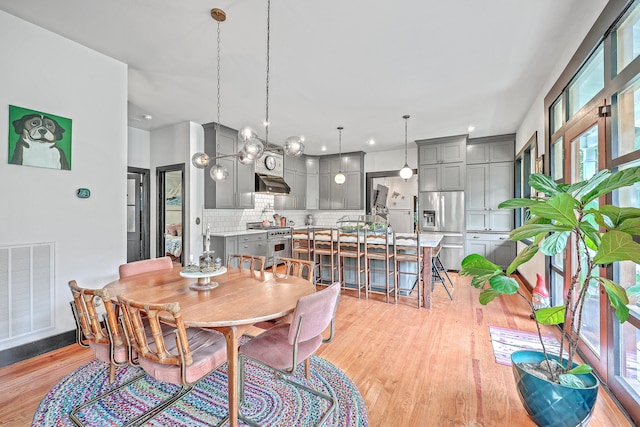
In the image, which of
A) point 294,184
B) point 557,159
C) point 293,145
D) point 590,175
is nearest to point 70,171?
point 293,145

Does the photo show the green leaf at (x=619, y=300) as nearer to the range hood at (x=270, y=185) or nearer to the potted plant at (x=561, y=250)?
the potted plant at (x=561, y=250)

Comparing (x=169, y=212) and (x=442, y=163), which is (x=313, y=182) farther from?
(x=169, y=212)

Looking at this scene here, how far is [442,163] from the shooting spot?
19.0ft

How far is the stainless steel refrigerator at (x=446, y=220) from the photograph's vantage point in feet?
18.4

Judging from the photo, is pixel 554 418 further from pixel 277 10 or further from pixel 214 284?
pixel 277 10

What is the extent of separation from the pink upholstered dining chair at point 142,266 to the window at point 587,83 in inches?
154

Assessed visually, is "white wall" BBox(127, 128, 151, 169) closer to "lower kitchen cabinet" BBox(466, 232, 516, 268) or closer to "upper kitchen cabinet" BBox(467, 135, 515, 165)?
"upper kitchen cabinet" BBox(467, 135, 515, 165)

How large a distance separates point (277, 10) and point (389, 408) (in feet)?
9.78

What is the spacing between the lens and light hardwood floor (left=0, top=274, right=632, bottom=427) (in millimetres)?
1762

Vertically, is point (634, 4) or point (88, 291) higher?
point (634, 4)

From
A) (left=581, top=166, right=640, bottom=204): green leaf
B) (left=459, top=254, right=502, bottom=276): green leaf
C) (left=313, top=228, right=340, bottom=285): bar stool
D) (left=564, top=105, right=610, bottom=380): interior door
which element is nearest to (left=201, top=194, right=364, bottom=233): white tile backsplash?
(left=313, top=228, right=340, bottom=285): bar stool

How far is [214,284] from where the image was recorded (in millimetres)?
2039

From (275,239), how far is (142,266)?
369 centimetres

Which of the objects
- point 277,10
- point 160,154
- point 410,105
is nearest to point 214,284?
point 277,10
